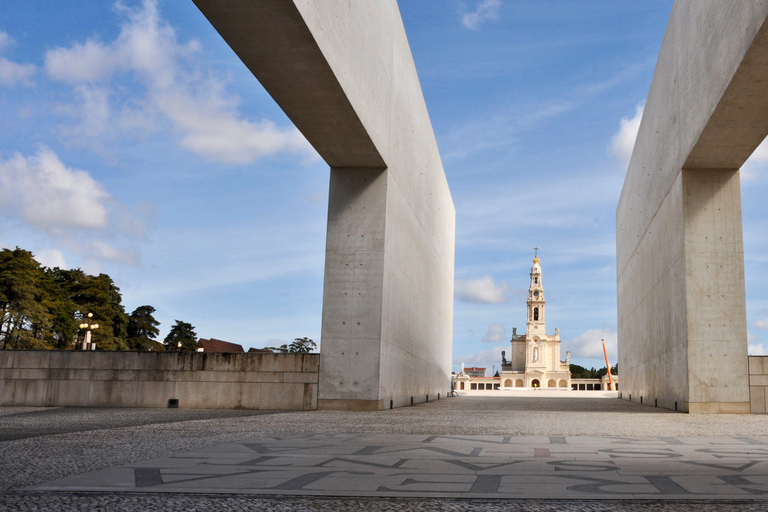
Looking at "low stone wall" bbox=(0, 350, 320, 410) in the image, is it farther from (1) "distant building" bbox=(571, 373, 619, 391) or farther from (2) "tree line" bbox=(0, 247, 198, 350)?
(1) "distant building" bbox=(571, 373, 619, 391)

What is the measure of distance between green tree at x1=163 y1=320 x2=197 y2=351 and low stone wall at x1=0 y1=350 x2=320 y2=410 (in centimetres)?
4700

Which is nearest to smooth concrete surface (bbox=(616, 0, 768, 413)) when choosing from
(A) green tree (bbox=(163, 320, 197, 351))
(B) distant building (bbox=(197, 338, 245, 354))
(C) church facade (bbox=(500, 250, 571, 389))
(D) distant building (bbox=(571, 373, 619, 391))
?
(B) distant building (bbox=(197, 338, 245, 354))

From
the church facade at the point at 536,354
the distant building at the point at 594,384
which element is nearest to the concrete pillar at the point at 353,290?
the distant building at the point at 594,384

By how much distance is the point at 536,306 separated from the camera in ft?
372

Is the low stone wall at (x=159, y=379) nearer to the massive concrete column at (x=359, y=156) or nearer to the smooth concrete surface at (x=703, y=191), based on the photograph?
the massive concrete column at (x=359, y=156)

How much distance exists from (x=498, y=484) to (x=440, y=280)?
23.0 meters

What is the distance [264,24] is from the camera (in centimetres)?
882

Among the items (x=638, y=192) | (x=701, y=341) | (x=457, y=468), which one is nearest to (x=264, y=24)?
(x=457, y=468)

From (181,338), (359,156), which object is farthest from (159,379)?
(181,338)

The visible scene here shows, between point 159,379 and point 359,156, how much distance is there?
6385 mm

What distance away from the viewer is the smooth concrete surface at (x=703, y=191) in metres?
11.0

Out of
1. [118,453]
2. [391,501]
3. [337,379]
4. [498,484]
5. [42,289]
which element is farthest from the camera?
[42,289]

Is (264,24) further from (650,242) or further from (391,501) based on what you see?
(650,242)

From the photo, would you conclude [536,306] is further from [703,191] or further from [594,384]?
[703,191]
